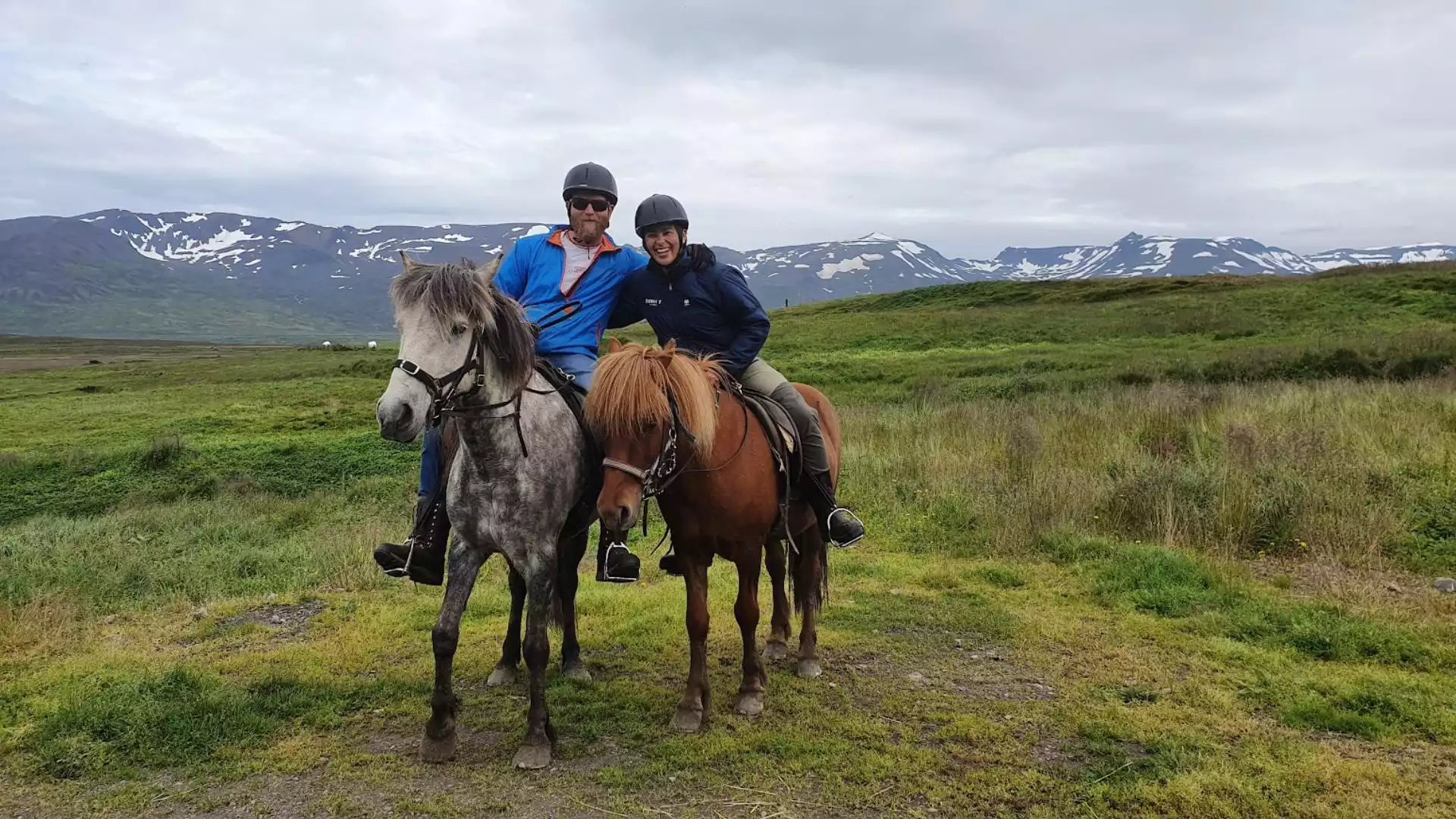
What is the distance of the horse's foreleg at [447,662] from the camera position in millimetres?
4352

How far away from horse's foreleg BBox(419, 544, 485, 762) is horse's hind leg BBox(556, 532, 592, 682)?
875 mm

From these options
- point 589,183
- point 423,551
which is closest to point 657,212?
point 589,183

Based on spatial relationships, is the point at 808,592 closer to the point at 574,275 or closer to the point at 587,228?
the point at 574,275

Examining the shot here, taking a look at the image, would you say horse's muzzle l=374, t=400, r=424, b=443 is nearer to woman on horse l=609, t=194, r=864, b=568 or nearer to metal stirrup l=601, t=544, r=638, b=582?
metal stirrup l=601, t=544, r=638, b=582

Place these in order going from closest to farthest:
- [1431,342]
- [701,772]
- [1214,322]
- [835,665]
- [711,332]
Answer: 1. [701,772]
2. [711,332]
3. [835,665]
4. [1431,342]
5. [1214,322]

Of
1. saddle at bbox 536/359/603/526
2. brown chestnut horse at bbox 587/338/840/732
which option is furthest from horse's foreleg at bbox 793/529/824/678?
saddle at bbox 536/359/603/526

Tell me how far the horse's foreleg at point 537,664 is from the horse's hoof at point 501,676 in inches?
43.9

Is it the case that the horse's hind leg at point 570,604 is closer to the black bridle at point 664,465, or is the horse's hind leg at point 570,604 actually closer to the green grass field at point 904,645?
the green grass field at point 904,645

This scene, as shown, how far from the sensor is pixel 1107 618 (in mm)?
6457

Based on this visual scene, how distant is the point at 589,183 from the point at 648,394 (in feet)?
5.77

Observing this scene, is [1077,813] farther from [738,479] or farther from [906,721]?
[738,479]

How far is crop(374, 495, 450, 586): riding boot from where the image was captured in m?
4.69

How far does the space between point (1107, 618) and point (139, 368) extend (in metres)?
50.8

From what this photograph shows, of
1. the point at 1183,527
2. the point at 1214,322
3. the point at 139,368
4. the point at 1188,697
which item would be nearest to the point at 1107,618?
the point at 1188,697
